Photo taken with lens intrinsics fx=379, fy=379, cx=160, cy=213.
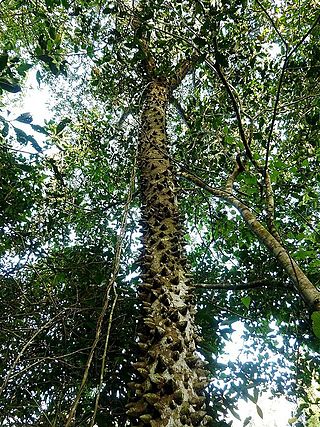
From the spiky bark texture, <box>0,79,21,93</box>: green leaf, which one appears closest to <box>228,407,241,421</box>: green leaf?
the spiky bark texture

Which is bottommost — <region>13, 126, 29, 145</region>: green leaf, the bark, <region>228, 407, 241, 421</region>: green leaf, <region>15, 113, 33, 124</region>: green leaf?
<region>228, 407, 241, 421</region>: green leaf

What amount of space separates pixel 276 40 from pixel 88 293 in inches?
217

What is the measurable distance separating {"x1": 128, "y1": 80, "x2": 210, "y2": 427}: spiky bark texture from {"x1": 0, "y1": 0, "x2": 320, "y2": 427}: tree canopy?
23cm

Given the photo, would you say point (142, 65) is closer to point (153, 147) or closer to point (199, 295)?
point (153, 147)

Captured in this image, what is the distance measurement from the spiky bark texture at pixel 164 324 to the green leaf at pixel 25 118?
126 centimetres

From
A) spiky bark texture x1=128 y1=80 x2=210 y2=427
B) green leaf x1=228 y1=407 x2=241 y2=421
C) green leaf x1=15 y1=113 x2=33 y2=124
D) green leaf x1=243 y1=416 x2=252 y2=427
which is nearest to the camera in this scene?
spiky bark texture x1=128 y1=80 x2=210 y2=427

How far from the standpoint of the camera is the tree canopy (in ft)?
9.04

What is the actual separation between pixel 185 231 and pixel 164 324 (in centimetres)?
230

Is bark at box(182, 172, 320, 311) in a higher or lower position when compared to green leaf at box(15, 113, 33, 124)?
lower

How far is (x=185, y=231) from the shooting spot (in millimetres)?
4488

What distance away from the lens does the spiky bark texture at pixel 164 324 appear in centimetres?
177

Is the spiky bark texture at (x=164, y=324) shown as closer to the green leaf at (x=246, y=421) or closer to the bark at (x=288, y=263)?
the bark at (x=288, y=263)

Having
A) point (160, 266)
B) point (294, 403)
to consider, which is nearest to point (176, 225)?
point (160, 266)

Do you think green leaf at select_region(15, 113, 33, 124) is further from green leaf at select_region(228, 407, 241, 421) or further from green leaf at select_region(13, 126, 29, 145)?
green leaf at select_region(228, 407, 241, 421)
